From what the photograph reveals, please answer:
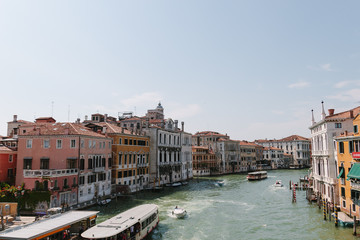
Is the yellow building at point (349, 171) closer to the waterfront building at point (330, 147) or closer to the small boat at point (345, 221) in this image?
the small boat at point (345, 221)

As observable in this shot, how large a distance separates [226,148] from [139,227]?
2455 inches

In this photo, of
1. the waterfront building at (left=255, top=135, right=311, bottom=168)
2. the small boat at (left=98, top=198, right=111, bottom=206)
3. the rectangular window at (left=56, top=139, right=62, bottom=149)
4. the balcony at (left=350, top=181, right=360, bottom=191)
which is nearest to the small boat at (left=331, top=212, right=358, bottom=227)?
the balcony at (left=350, top=181, right=360, bottom=191)

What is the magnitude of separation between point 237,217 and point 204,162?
157ft

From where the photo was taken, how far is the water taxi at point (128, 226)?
1627 cm

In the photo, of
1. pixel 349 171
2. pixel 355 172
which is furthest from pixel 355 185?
pixel 349 171

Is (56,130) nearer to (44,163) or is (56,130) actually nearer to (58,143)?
(58,143)

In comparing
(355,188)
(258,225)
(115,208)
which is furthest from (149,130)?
(355,188)

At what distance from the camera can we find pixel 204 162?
74.2 metres

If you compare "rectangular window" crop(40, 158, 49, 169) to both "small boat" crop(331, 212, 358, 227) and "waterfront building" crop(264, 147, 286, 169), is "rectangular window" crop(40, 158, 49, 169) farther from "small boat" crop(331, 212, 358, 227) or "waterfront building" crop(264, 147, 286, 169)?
"waterfront building" crop(264, 147, 286, 169)

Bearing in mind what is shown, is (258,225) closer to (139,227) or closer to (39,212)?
(139,227)

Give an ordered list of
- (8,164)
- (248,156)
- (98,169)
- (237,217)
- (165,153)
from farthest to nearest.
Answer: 1. (248,156)
2. (165,153)
3. (98,169)
4. (8,164)
5. (237,217)

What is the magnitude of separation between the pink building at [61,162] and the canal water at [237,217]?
3280 millimetres

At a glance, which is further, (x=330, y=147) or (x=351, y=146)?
(x=330, y=147)

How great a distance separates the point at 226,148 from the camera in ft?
262
